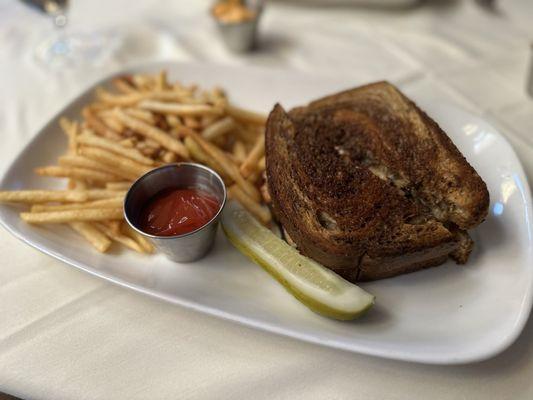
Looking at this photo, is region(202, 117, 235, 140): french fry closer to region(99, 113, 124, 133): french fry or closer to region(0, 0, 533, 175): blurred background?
region(99, 113, 124, 133): french fry

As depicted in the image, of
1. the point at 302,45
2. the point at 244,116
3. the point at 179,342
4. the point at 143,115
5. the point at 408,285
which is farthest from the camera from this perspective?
the point at 302,45

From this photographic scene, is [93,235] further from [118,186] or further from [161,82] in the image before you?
[161,82]

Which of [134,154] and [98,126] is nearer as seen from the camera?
[134,154]

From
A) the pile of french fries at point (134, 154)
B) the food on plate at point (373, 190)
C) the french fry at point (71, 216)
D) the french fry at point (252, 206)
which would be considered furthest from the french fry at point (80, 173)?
the food on plate at point (373, 190)

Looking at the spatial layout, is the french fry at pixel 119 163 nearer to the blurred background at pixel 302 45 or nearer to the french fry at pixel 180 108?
the french fry at pixel 180 108

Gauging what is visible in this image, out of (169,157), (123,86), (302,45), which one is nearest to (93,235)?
(169,157)

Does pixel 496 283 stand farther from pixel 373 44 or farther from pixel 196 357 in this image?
pixel 373 44
